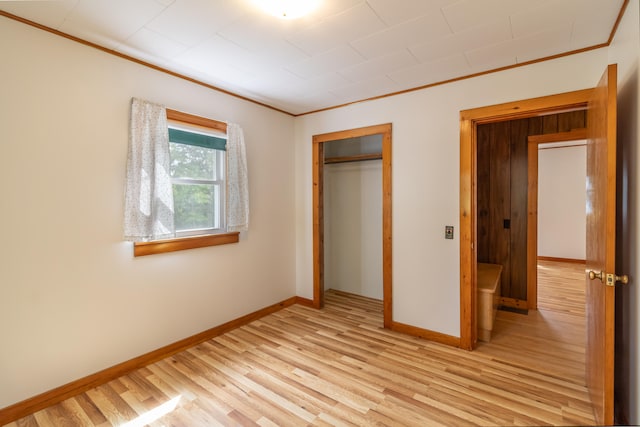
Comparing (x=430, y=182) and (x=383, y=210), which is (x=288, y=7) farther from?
(x=383, y=210)

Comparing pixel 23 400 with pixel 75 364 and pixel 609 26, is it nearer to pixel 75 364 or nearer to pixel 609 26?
pixel 75 364

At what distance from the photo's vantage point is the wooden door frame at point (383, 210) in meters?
3.12

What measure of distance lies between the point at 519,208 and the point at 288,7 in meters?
3.51

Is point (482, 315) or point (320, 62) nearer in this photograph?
point (320, 62)

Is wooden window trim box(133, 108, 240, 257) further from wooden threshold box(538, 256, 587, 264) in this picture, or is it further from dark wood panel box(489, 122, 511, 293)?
wooden threshold box(538, 256, 587, 264)

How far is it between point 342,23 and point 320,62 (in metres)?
0.54

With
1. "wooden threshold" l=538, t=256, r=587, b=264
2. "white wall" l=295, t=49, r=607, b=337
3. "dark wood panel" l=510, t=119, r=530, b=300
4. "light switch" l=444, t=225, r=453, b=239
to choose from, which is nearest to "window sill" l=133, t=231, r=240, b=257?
"white wall" l=295, t=49, r=607, b=337

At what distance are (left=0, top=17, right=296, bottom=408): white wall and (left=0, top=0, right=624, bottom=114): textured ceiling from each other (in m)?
0.25

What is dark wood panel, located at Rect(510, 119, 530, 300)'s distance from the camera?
11.9 feet

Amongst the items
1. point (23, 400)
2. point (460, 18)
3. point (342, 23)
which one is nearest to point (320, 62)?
point (342, 23)

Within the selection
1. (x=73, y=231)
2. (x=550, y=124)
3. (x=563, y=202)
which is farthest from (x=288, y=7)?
(x=563, y=202)

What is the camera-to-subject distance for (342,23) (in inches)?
73.2

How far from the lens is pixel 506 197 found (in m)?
3.79

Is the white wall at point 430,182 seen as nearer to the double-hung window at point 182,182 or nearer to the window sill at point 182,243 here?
the double-hung window at point 182,182
